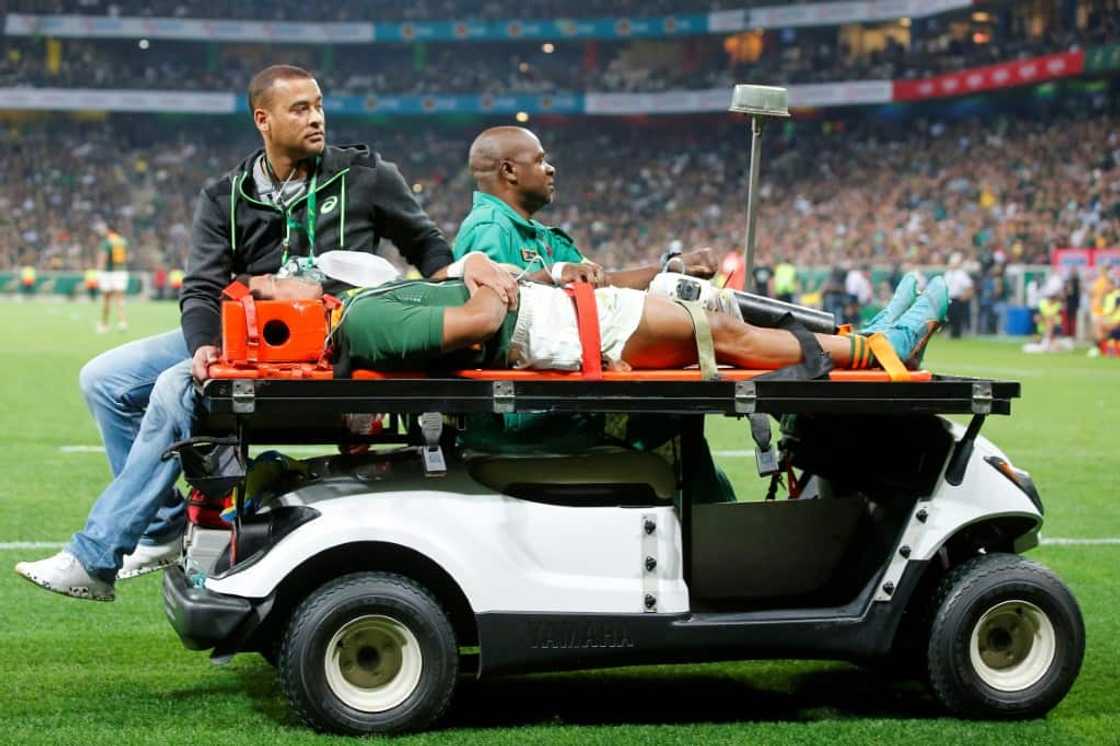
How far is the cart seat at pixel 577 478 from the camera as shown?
4609 mm

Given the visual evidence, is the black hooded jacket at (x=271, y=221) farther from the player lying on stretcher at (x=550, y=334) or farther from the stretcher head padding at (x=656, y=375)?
the stretcher head padding at (x=656, y=375)

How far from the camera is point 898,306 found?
4.97 meters

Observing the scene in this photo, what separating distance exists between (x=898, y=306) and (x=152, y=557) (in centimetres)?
251

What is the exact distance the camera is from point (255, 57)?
2584 inches

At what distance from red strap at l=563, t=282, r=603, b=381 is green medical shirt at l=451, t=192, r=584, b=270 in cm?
66

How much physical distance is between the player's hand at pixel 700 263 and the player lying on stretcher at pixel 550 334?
0.54 metres

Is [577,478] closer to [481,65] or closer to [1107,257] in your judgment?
[1107,257]

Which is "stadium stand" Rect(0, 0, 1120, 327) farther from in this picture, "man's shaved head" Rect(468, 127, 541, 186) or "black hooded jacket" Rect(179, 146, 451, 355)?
"black hooded jacket" Rect(179, 146, 451, 355)

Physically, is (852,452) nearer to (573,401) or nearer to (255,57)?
(573,401)

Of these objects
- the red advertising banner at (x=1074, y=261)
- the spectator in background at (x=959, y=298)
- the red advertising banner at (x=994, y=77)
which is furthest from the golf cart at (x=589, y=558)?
the red advertising banner at (x=994, y=77)

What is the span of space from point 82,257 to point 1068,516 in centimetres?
4842

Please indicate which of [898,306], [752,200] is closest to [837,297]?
[752,200]

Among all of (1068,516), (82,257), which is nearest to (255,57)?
(82,257)

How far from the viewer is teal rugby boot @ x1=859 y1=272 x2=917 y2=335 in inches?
194
